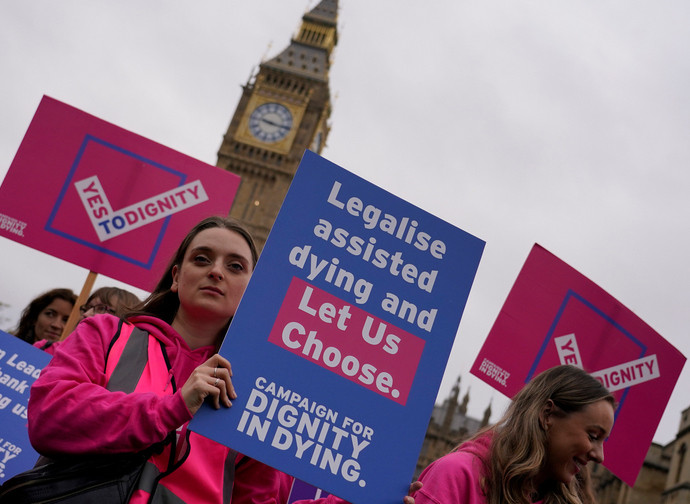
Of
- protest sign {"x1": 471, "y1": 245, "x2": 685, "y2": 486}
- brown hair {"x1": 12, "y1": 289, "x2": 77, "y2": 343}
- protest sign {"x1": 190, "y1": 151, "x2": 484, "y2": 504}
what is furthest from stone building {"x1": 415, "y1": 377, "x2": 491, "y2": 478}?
protest sign {"x1": 190, "y1": 151, "x2": 484, "y2": 504}

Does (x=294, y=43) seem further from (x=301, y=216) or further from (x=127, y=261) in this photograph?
(x=301, y=216)

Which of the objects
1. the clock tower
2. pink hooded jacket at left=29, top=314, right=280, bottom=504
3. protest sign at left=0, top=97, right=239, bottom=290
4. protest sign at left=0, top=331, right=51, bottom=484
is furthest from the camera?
the clock tower

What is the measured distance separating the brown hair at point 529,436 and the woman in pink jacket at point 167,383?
2.14 ft

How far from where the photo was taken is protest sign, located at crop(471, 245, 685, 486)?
5.23m

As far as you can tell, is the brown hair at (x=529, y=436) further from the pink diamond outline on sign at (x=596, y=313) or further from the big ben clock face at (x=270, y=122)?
the big ben clock face at (x=270, y=122)

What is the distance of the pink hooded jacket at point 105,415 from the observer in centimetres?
176

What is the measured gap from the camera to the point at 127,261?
17.1 ft

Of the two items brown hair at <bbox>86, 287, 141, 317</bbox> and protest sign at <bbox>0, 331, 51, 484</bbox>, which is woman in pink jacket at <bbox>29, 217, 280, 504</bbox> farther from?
brown hair at <bbox>86, 287, 141, 317</bbox>

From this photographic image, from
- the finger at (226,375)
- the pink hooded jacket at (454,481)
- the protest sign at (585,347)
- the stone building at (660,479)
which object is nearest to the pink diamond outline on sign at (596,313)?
the protest sign at (585,347)

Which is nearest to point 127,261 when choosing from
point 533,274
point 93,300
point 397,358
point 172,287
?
point 93,300

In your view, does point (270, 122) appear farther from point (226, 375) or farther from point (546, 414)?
point (226, 375)

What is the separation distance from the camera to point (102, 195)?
5293 millimetres

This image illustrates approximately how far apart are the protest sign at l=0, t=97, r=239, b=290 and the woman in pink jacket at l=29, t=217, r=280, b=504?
2.98m

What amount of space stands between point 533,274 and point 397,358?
3.34 m
